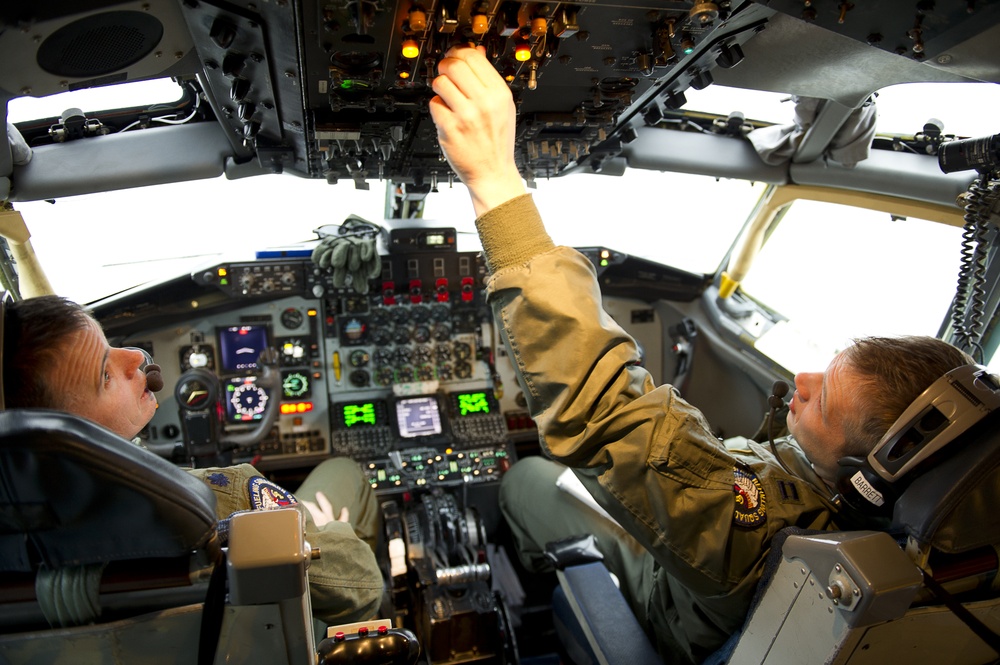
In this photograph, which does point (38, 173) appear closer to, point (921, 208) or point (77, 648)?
point (77, 648)

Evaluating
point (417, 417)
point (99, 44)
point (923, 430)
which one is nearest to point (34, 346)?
point (99, 44)

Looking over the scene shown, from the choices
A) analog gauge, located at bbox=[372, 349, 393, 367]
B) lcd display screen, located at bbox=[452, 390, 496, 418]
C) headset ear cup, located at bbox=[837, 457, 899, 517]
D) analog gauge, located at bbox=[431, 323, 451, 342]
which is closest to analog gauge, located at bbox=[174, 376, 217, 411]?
analog gauge, located at bbox=[372, 349, 393, 367]

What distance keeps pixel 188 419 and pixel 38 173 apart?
56.0 inches

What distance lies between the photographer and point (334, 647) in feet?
4.28

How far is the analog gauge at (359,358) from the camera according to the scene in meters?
3.95

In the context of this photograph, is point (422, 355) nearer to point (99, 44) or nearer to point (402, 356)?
point (402, 356)

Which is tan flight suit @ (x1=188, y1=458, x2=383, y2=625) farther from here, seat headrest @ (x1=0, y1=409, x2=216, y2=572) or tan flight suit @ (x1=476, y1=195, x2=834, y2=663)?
tan flight suit @ (x1=476, y1=195, x2=834, y2=663)

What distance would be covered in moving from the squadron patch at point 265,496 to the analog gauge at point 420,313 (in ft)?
7.29

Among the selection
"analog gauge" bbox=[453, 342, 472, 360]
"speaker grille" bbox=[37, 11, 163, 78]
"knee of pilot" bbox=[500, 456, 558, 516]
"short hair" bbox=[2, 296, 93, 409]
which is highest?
"speaker grille" bbox=[37, 11, 163, 78]

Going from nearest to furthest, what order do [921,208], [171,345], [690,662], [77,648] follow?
1. [77,648]
2. [690,662]
3. [921,208]
4. [171,345]

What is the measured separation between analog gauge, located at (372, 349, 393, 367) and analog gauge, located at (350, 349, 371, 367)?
6cm

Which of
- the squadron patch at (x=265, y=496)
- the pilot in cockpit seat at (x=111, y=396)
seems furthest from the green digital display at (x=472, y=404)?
the squadron patch at (x=265, y=496)

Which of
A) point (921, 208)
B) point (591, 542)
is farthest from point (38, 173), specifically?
point (921, 208)

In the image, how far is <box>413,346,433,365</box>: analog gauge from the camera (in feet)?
13.3
